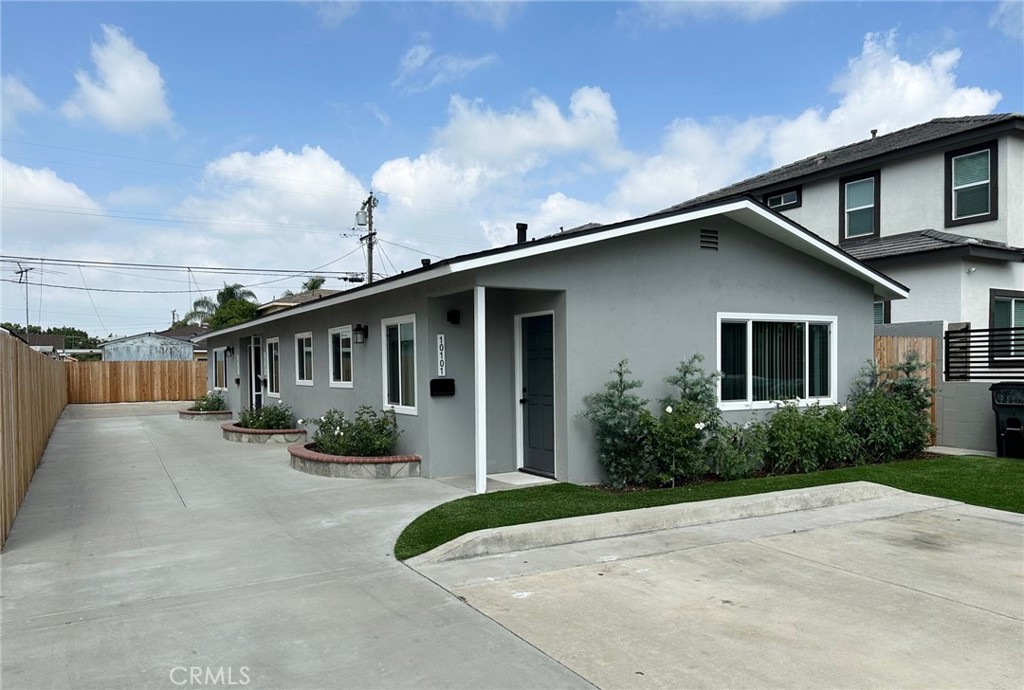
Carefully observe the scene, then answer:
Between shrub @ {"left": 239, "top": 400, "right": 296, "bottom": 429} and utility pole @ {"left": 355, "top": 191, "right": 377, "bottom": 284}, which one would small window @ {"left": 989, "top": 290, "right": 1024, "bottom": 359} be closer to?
shrub @ {"left": 239, "top": 400, "right": 296, "bottom": 429}

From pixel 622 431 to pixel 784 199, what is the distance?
1310 centimetres

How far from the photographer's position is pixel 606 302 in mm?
9250

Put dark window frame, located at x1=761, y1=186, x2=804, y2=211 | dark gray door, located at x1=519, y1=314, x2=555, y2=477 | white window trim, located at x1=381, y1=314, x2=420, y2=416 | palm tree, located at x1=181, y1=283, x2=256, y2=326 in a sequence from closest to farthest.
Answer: dark gray door, located at x1=519, y1=314, x2=555, y2=477 < white window trim, located at x1=381, y1=314, x2=420, y2=416 < dark window frame, located at x1=761, y1=186, x2=804, y2=211 < palm tree, located at x1=181, y1=283, x2=256, y2=326

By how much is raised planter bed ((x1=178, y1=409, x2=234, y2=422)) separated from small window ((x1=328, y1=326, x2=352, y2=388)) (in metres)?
9.29

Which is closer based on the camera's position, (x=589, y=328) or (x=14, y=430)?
(x=14, y=430)

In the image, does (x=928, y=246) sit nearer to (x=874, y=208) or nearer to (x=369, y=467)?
(x=874, y=208)

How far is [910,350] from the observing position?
12.7 metres

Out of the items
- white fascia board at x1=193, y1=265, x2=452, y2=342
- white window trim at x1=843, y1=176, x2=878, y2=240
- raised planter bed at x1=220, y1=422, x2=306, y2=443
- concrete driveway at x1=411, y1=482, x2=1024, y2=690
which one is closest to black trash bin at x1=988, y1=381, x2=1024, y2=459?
concrete driveway at x1=411, y1=482, x2=1024, y2=690

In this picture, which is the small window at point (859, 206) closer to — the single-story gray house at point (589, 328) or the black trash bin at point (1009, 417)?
the single-story gray house at point (589, 328)

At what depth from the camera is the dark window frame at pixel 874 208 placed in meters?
16.7

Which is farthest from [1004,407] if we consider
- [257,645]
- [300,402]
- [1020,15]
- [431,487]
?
[300,402]

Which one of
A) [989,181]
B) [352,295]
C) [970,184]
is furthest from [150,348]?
[989,181]

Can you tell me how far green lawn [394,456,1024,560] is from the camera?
6.84 m

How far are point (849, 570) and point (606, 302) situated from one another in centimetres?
447
